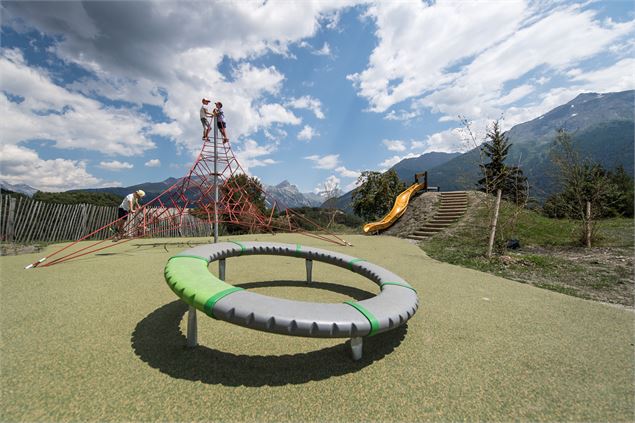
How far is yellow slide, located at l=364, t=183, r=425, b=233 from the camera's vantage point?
12.2 m

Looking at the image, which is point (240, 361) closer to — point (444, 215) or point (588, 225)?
point (588, 225)

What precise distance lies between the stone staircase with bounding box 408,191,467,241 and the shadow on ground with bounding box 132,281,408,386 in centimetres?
846

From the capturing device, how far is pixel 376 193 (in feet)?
70.2

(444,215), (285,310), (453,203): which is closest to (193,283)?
(285,310)

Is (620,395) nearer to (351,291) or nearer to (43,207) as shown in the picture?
(351,291)

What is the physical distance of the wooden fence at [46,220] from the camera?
24.4 feet

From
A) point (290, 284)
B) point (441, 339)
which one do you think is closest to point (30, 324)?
point (290, 284)

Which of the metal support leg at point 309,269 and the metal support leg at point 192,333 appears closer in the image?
the metal support leg at point 192,333

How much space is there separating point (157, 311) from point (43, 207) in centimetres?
845

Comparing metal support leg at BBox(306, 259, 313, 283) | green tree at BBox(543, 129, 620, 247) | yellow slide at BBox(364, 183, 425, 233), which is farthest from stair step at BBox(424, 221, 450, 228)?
metal support leg at BBox(306, 259, 313, 283)

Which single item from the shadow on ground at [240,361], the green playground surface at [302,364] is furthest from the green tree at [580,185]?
the shadow on ground at [240,361]

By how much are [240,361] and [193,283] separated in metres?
0.69

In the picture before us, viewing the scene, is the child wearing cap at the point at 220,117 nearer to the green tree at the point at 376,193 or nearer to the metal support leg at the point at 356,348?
the metal support leg at the point at 356,348

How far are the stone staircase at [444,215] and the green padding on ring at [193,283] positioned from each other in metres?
9.01
